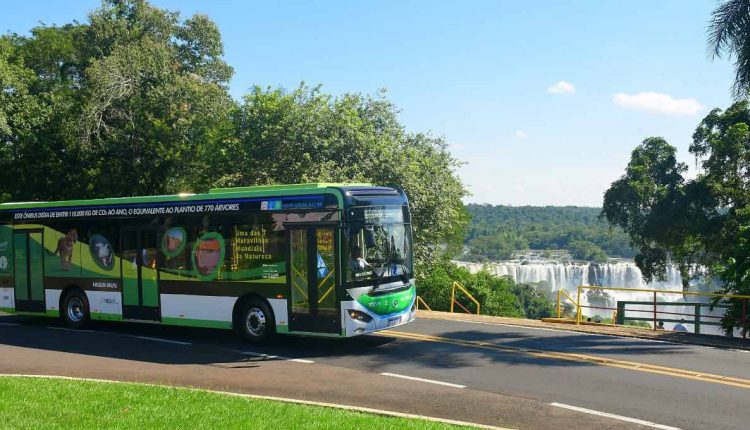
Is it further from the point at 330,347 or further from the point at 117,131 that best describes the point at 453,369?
the point at 117,131

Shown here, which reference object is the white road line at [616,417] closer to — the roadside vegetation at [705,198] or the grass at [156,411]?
the grass at [156,411]

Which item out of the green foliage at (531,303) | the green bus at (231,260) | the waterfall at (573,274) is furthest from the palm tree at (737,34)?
the waterfall at (573,274)

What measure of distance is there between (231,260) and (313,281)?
2.22 m

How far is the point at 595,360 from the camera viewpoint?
12914 millimetres

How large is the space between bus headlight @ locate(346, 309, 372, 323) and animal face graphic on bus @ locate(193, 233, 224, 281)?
3.38 meters

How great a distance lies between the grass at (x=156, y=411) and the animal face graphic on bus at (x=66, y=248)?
7619 millimetres

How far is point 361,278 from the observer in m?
13.2

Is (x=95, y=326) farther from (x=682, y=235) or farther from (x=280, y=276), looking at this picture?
(x=682, y=235)

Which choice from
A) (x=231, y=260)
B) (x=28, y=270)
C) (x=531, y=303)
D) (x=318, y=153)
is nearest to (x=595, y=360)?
(x=231, y=260)

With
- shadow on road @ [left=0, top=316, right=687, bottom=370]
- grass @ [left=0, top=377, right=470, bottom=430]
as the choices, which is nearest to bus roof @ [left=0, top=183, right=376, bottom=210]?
shadow on road @ [left=0, top=316, right=687, bottom=370]

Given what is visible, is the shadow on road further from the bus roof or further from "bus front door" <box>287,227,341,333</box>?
the bus roof

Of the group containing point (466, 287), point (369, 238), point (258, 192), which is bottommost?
point (466, 287)

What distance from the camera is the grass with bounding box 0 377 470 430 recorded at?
8141mm

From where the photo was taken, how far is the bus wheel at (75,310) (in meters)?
17.3
